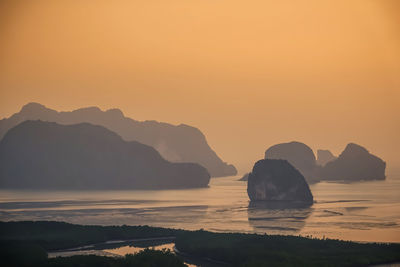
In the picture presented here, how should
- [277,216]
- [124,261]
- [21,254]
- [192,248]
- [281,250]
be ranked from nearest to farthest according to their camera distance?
[124,261], [21,254], [281,250], [192,248], [277,216]

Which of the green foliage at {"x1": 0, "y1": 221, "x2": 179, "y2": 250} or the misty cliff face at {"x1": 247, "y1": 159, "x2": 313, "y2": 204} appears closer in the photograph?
the green foliage at {"x1": 0, "y1": 221, "x2": 179, "y2": 250}

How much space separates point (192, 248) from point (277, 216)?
4770 cm

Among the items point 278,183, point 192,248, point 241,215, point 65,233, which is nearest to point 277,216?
point 241,215

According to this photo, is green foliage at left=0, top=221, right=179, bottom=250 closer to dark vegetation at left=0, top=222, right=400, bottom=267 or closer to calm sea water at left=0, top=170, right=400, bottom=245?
dark vegetation at left=0, top=222, right=400, bottom=267

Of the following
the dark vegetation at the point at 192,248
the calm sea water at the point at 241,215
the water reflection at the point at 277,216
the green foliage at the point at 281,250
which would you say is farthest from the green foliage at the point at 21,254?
the water reflection at the point at 277,216

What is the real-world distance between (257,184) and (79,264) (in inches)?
4197

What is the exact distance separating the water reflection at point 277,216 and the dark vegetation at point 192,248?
56.4ft

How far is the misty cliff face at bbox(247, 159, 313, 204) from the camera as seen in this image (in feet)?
546

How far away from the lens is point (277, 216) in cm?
12862

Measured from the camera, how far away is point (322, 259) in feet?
243

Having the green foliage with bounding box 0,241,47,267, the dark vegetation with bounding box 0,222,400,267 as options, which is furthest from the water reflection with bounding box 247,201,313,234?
the green foliage with bounding box 0,241,47,267

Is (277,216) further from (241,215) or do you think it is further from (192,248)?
(192,248)

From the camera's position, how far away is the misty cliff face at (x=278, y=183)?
166500 mm

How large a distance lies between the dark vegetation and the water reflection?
56.4ft
